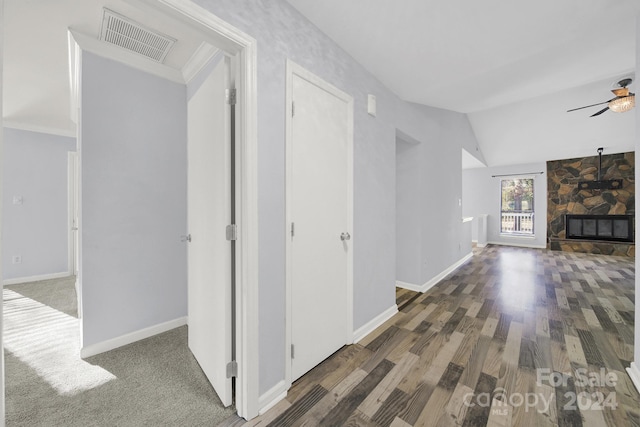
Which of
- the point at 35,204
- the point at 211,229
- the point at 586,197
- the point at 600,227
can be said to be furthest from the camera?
the point at 586,197

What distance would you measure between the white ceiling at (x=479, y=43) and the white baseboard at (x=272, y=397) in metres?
2.41

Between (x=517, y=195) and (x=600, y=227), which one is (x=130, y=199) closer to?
(x=517, y=195)

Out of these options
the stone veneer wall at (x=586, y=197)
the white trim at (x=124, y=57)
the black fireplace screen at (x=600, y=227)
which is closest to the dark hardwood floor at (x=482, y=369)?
the white trim at (x=124, y=57)

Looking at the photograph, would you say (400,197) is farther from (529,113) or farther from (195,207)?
(529,113)

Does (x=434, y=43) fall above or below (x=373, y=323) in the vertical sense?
above

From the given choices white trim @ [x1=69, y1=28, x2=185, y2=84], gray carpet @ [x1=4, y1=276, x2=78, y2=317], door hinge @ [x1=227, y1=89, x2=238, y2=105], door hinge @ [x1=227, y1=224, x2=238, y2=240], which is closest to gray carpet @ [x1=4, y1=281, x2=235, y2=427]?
gray carpet @ [x1=4, y1=276, x2=78, y2=317]

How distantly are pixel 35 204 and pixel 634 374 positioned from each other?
7055 millimetres

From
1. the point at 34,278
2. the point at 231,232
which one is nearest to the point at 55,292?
the point at 34,278

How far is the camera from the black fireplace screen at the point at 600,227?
6059mm

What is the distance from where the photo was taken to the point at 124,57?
2.19 meters

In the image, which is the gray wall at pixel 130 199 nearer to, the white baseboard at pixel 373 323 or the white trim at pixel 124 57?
the white trim at pixel 124 57

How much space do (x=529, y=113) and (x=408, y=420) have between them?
6303 millimetres

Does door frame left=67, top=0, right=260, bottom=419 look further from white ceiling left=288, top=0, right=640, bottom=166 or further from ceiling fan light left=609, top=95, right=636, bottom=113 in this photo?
ceiling fan light left=609, top=95, right=636, bottom=113

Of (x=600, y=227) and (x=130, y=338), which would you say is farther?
(x=600, y=227)
